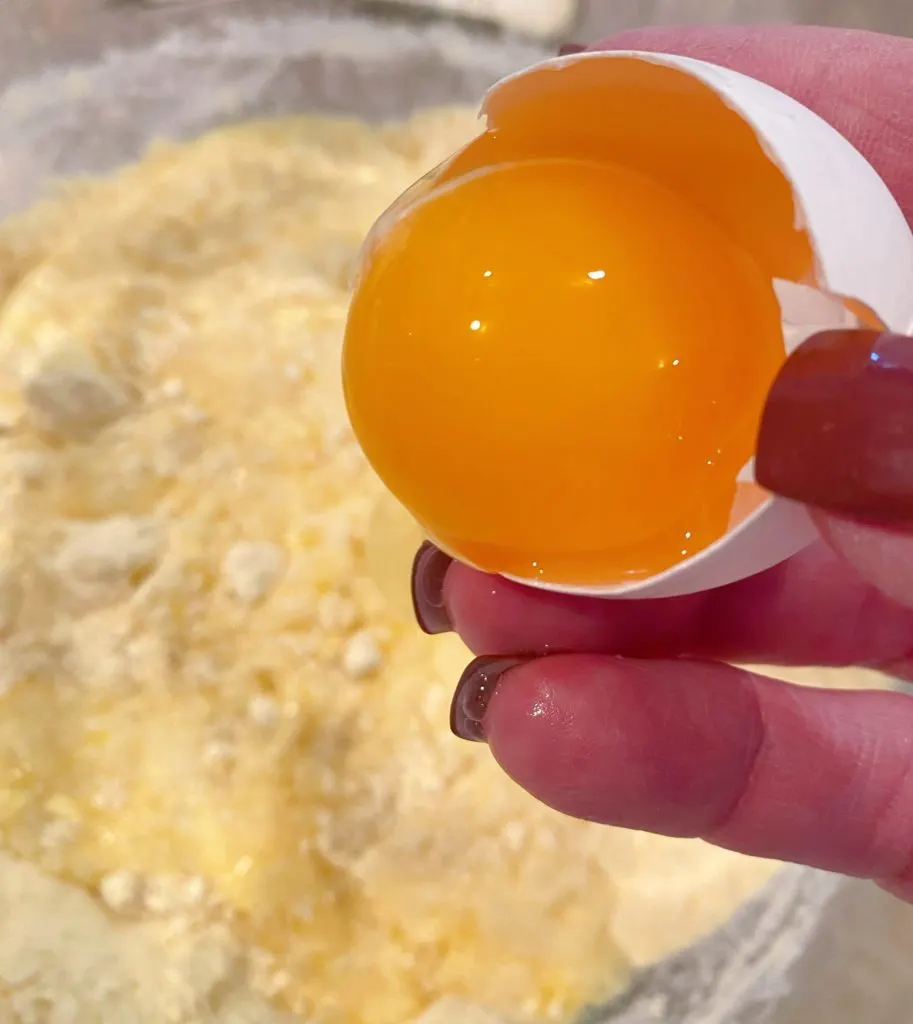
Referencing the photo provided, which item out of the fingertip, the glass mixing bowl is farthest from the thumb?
the glass mixing bowl

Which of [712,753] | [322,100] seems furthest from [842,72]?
[322,100]

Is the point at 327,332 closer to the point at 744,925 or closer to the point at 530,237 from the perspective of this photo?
the point at 530,237

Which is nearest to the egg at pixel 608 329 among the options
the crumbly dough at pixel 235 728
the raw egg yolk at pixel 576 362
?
the raw egg yolk at pixel 576 362

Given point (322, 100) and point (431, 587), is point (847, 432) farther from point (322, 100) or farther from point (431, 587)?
point (322, 100)

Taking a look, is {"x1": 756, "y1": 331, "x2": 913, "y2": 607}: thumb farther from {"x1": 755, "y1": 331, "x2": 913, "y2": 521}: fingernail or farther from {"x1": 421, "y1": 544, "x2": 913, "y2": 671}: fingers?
{"x1": 421, "y1": 544, "x2": 913, "y2": 671}: fingers

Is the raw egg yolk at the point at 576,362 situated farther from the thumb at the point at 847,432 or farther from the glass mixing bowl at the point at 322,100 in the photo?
the glass mixing bowl at the point at 322,100

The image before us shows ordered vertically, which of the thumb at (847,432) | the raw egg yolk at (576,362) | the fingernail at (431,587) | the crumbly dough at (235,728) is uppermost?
the thumb at (847,432)
